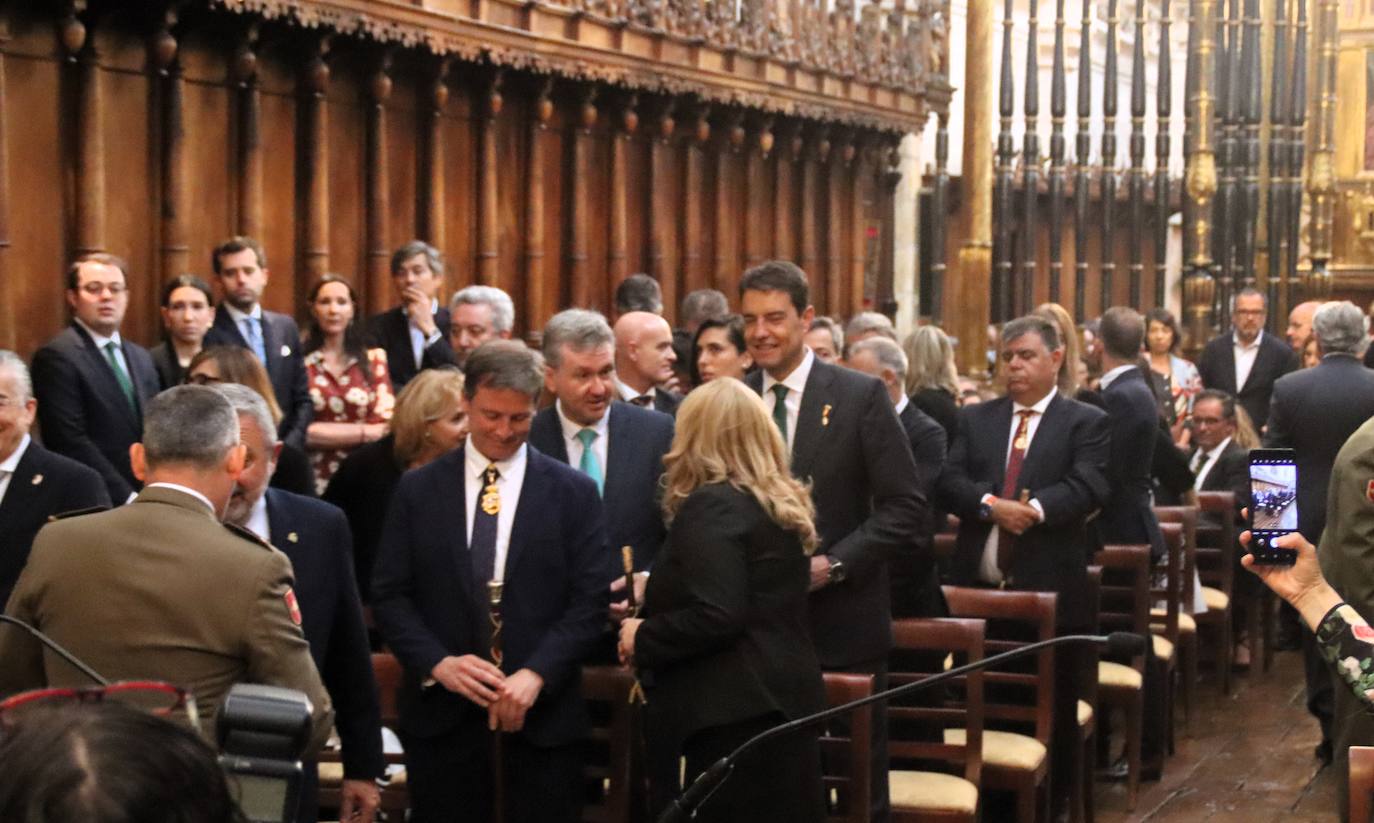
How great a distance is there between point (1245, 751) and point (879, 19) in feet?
19.3

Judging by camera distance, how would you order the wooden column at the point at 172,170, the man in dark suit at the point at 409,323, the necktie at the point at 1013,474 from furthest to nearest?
1. the man in dark suit at the point at 409,323
2. the wooden column at the point at 172,170
3. the necktie at the point at 1013,474

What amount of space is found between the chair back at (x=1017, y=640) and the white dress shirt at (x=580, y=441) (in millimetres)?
1053

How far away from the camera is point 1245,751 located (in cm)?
687

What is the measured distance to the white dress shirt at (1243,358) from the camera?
32.5ft

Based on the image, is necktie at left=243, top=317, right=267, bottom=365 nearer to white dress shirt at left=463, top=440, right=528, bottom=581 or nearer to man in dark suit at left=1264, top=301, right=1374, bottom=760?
white dress shirt at left=463, top=440, right=528, bottom=581

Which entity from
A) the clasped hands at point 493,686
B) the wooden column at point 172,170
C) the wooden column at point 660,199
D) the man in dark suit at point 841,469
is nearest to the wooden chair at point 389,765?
the clasped hands at point 493,686

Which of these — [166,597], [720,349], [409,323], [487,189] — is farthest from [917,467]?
[487,189]

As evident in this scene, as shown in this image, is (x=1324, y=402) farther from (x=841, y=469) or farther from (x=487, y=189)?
(x=487, y=189)

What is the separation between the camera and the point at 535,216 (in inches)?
347

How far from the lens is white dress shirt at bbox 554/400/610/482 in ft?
15.5

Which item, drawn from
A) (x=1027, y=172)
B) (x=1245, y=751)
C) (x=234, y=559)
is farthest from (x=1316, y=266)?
(x=234, y=559)

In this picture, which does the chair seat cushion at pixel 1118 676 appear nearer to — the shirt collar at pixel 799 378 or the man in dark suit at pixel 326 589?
the shirt collar at pixel 799 378

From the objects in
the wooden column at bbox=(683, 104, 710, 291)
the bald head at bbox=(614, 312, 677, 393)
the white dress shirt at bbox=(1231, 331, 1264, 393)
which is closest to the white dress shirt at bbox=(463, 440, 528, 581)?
the bald head at bbox=(614, 312, 677, 393)

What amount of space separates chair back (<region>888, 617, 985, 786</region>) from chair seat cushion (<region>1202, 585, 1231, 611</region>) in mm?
2928
